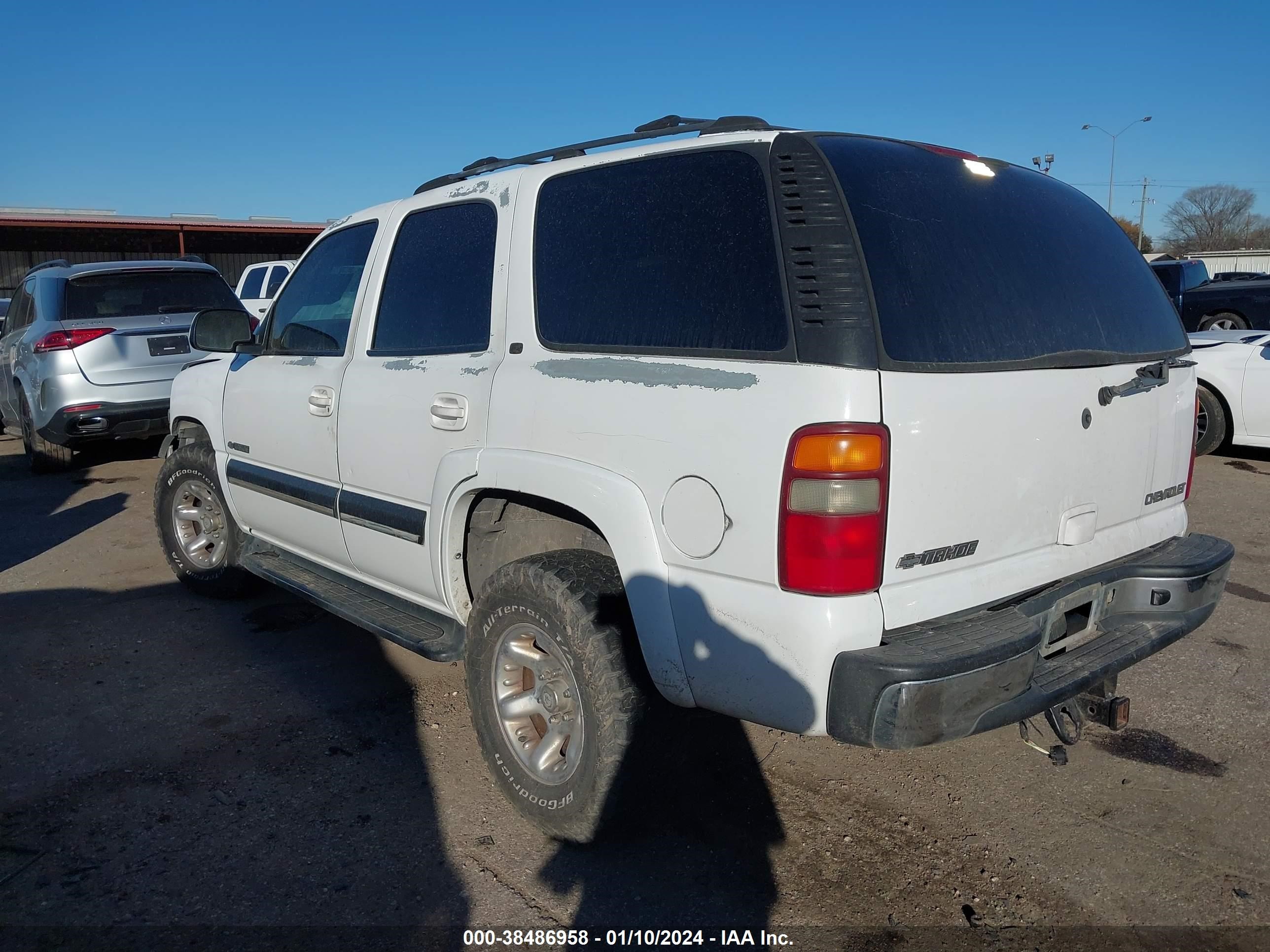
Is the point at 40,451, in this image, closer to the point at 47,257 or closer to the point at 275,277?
the point at 275,277

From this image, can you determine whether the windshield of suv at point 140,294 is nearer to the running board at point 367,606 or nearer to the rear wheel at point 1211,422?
the running board at point 367,606

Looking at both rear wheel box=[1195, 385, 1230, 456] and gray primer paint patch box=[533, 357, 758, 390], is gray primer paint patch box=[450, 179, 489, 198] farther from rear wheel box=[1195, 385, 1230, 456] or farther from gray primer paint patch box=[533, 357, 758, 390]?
rear wheel box=[1195, 385, 1230, 456]

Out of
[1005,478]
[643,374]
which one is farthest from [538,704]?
[1005,478]

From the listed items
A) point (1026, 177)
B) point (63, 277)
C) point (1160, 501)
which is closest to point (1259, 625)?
point (1160, 501)

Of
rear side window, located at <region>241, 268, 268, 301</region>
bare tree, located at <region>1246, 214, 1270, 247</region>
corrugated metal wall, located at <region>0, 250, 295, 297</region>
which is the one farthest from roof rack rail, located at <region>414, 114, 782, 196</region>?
bare tree, located at <region>1246, 214, 1270, 247</region>

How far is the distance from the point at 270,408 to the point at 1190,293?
13.9 m

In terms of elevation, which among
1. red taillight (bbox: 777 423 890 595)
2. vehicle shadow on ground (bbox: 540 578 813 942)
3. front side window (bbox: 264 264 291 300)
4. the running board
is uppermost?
front side window (bbox: 264 264 291 300)

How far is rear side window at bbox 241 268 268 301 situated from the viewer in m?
18.1

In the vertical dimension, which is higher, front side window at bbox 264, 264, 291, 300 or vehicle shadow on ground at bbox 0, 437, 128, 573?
front side window at bbox 264, 264, 291, 300

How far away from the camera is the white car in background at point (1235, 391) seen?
8133mm

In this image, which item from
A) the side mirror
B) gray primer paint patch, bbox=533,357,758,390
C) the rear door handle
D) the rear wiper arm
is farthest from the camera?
the side mirror

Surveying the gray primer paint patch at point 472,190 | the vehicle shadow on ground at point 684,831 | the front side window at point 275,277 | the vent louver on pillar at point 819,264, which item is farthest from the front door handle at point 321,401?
the front side window at point 275,277

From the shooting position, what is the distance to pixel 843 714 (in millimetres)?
2369

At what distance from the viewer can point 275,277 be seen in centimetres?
1753
